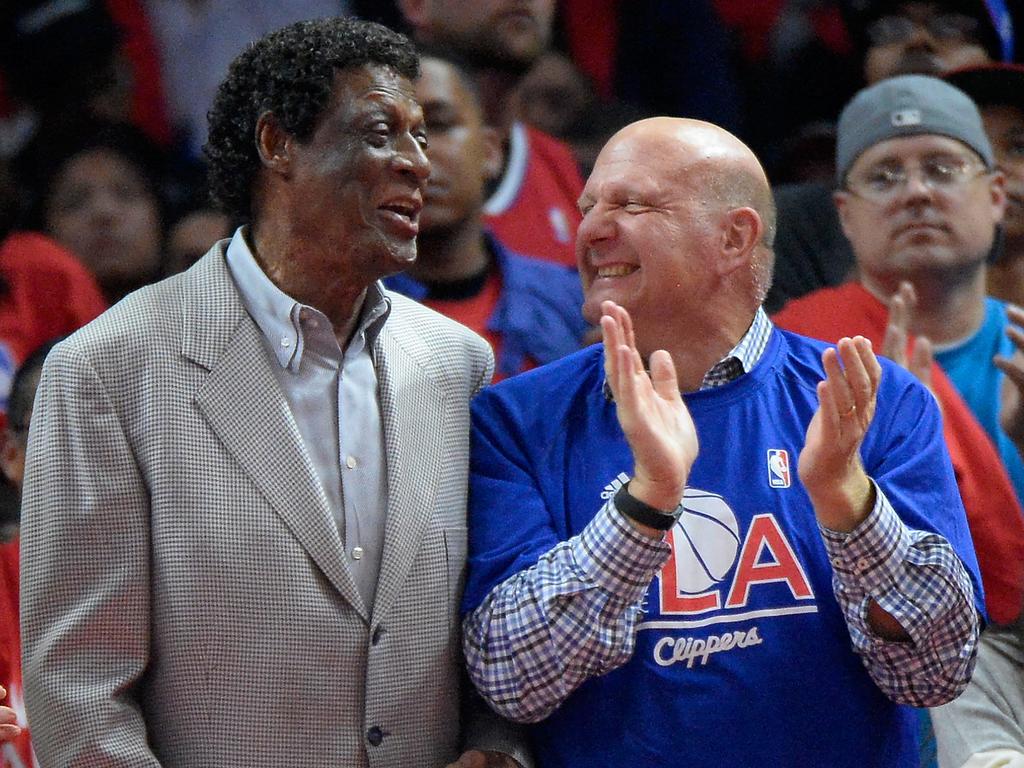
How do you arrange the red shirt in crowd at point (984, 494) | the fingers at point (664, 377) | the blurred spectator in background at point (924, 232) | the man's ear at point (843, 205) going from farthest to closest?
the man's ear at point (843, 205), the blurred spectator in background at point (924, 232), the red shirt in crowd at point (984, 494), the fingers at point (664, 377)

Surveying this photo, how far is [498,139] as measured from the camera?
393cm

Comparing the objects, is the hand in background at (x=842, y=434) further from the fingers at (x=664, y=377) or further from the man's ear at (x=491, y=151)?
the man's ear at (x=491, y=151)

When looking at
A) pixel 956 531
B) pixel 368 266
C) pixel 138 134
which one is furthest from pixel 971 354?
pixel 138 134

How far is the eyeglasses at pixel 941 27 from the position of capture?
4.27 m

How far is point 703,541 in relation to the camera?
2.31 metres

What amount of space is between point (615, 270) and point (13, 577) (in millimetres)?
1286

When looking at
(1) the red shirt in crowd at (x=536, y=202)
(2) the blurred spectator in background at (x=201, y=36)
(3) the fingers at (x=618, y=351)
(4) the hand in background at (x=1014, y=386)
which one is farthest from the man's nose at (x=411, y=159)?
(2) the blurred spectator in background at (x=201, y=36)

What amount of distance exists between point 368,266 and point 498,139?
1637 mm

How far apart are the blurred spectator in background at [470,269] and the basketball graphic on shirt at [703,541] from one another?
1.15 meters

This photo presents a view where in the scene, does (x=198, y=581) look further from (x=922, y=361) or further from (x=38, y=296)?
(x=38, y=296)

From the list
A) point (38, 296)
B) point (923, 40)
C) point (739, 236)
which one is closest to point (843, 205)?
point (923, 40)

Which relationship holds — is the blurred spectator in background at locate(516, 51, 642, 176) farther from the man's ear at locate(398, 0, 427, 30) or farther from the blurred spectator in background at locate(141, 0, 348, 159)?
the blurred spectator in background at locate(141, 0, 348, 159)

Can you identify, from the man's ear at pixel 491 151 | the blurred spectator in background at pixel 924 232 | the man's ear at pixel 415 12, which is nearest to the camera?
the blurred spectator in background at pixel 924 232

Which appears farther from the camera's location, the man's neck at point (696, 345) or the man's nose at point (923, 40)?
the man's nose at point (923, 40)
